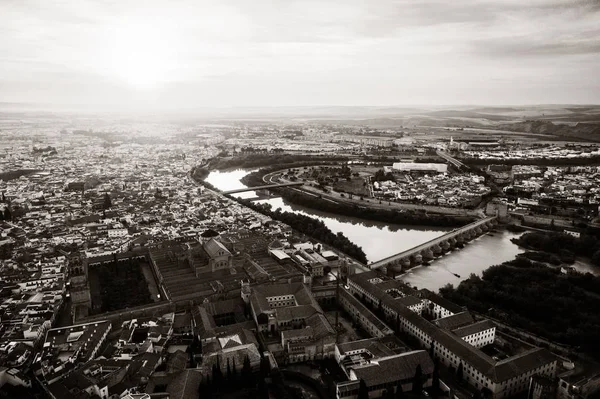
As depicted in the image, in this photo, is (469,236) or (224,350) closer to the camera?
(224,350)

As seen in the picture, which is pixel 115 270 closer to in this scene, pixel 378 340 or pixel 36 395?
pixel 36 395

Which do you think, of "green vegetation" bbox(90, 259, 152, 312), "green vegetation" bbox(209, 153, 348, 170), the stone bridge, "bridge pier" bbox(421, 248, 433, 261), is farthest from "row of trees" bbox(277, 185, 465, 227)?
"green vegetation" bbox(209, 153, 348, 170)

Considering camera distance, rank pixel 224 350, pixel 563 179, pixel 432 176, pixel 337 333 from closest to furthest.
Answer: pixel 224 350 → pixel 337 333 → pixel 563 179 → pixel 432 176

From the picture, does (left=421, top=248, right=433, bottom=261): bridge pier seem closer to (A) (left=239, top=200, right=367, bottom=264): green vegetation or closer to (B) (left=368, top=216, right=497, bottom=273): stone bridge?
(B) (left=368, top=216, right=497, bottom=273): stone bridge

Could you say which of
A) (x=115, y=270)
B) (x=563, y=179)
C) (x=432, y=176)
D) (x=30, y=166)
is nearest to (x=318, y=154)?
(x=432, y=176)

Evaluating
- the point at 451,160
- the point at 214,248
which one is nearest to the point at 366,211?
the point at 214,248

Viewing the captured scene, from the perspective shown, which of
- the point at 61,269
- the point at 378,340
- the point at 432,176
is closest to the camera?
the point at 378,340
